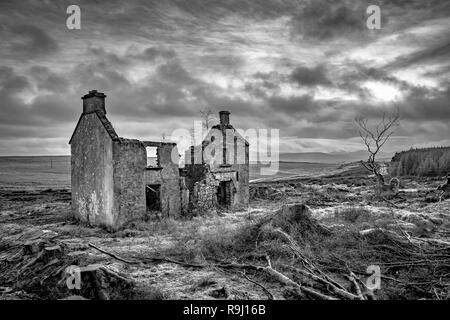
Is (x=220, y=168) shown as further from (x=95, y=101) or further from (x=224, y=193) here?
(x=95, y=101)

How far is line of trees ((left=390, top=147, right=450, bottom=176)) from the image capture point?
45.4m

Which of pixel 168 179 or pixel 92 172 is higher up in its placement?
pixel 92 172

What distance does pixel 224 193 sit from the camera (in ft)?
81.6

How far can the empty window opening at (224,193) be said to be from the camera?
24688 mm

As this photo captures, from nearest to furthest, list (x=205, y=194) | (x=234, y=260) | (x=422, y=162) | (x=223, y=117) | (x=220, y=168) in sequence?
(x=234, y=260) < (x=205, y=194) < (x=220, y=168) < (x=223, y=117) < (x=422, y=162)

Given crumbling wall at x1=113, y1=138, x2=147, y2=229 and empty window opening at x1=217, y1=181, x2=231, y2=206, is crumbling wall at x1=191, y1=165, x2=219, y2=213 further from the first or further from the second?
crumbling wall at x1=113, y1=138, x2=147, y2=229

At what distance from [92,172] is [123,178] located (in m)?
2.21

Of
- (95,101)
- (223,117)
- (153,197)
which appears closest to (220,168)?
(223,117)

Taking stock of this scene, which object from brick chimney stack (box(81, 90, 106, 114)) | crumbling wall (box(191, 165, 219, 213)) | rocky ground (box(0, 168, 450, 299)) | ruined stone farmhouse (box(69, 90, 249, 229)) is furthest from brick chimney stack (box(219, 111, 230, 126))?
rocky ground (box(0, 168, 450, 299))

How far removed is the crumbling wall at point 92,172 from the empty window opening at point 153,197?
251cm

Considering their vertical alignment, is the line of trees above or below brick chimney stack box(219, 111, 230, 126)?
below

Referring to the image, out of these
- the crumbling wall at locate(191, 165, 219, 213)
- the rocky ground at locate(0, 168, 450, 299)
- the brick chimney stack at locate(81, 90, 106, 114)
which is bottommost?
the rocky ground at locate(0, 168, 450, 299)
